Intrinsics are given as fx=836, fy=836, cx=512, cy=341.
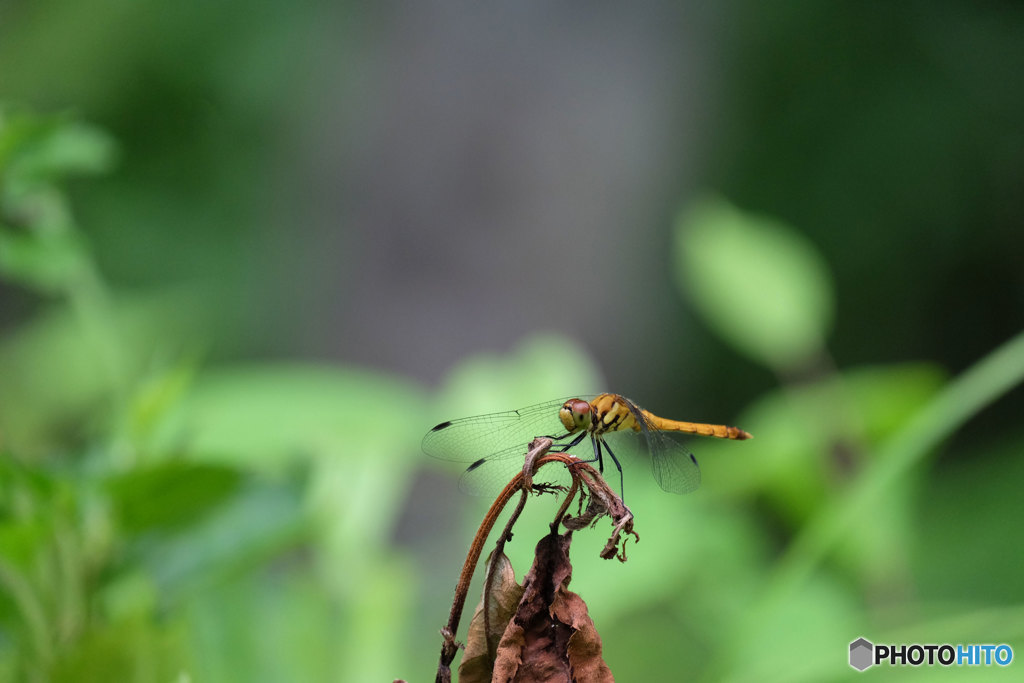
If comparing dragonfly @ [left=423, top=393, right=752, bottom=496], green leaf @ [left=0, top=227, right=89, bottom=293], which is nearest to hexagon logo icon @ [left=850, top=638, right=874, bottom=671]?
dragonfly @ [left=423, top=393, right=752, bottom=496]

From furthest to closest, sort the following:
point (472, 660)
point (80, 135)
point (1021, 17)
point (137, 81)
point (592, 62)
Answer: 1. point (137, 81)
2. point (592, 62)
3. point (1021, 17)
4. point (80, 135)
5. point (472, 660)

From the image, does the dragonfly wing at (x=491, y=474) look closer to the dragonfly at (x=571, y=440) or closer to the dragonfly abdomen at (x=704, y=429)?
the dragonfly at (x=571, y=440)

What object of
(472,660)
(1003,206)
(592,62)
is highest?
(592,62)

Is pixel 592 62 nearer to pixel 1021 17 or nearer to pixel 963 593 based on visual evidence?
pixel 1021 17

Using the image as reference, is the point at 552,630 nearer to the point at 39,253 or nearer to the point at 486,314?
the point at 39,253

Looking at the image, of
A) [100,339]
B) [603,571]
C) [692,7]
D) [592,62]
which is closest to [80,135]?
[100,339]

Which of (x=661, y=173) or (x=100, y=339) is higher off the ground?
(x=661, y=173)
